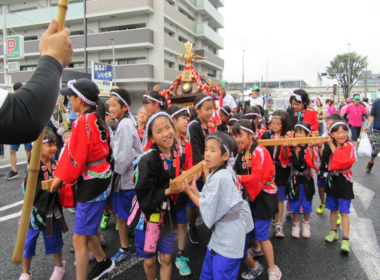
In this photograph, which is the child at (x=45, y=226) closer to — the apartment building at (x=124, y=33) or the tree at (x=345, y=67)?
the apartment building at (x=124, y=33)

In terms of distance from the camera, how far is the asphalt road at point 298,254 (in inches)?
108

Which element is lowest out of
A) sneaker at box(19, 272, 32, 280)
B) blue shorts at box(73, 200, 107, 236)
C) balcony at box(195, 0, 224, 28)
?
sneaker at box(19, 272, 32, 280)

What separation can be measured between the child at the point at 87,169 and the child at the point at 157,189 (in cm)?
54

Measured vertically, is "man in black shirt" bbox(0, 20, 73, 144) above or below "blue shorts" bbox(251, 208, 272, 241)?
above

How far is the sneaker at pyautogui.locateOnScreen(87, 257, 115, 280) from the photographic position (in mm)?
2609

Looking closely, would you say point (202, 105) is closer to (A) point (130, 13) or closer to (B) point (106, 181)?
(B) point (106, 181)

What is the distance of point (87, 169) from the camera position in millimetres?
2510

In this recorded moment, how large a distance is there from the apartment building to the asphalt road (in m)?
21.9

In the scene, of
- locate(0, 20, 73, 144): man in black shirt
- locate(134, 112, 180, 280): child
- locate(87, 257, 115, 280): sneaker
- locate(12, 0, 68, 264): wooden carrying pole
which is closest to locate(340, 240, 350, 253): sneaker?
locate(134, 112, 180, 280): child

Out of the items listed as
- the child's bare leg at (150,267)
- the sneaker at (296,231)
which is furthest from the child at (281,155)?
the child's bare leg at (150,267)

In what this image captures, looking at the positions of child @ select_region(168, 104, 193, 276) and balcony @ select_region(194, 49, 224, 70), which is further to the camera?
balcony @ select_region(194, 49, 224, 70)

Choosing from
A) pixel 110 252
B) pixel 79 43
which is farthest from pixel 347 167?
pixel 79 43

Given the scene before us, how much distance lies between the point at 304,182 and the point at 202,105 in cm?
191

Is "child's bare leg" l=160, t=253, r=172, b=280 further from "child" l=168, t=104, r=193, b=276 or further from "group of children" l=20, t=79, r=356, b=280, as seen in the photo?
"child" l=168, t=104, r=193, b=276
